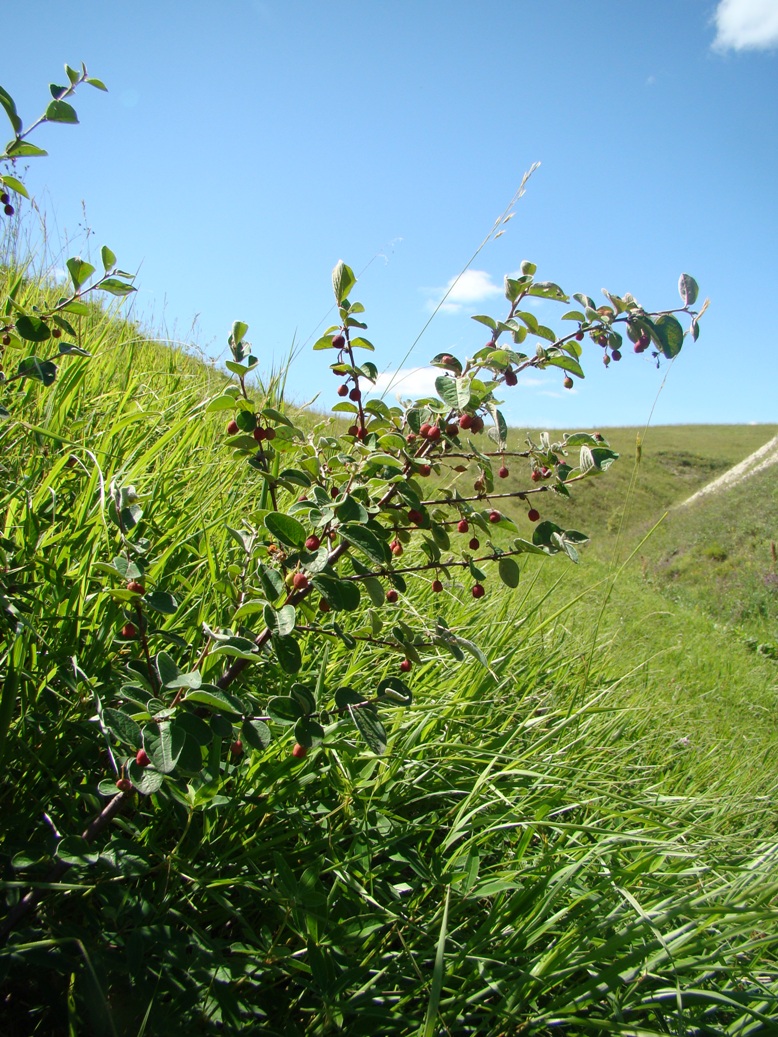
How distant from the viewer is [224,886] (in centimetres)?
133

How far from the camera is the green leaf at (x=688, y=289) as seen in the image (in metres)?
1.29

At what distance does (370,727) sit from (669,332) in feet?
3.05

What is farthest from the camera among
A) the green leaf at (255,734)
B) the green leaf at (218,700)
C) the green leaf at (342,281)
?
the green leaf at (342,281)

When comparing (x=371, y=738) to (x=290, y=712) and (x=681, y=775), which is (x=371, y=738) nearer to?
(x=290, y=712)

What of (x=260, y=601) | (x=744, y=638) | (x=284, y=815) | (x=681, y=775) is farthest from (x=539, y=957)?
(x=744, y=638)

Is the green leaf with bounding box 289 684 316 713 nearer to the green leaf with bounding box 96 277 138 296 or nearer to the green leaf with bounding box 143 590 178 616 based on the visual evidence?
the green leaf with bounding box 143 590 178 616

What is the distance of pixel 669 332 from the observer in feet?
4.28

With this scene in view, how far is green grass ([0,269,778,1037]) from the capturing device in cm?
113

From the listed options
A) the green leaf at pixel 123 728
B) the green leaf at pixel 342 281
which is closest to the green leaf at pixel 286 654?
the green leaf at pixel 123 728

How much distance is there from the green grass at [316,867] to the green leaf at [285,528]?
0.59 feet

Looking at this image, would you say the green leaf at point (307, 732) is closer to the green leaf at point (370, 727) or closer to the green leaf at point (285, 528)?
the green leaf at point (370, 727)

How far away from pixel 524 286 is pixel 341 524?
601 mm

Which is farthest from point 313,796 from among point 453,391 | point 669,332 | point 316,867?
point 669,332

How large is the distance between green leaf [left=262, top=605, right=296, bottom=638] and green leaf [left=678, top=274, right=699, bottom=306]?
956mm
